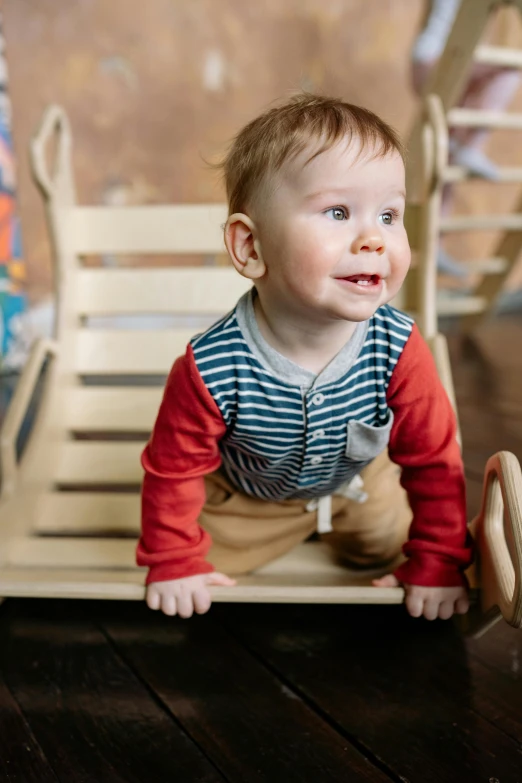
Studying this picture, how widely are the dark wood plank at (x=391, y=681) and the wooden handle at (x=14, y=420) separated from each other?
0.33 meters

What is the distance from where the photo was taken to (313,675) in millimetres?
822

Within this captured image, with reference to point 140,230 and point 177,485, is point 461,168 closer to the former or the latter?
point 140,230

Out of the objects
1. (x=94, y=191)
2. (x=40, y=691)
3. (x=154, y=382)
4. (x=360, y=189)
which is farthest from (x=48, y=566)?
(x=94, y=191)

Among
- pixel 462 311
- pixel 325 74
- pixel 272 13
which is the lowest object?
pixel 462 311

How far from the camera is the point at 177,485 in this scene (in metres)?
0.81

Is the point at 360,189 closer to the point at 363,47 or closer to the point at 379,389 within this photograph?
the point at 379,389

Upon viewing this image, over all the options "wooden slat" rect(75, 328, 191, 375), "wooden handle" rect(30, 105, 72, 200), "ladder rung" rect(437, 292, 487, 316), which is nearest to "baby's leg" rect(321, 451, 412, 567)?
"wooden slat" rect(75, 328, 191, 375)

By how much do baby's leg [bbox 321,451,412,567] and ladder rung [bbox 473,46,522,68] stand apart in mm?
1143

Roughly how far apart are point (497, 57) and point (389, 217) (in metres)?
1.29

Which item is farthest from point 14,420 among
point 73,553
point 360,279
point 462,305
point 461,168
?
point 462,305

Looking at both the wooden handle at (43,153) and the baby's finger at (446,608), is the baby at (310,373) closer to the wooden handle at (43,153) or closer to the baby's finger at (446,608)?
the baby's finger at (446,608)

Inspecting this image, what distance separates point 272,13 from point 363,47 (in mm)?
318

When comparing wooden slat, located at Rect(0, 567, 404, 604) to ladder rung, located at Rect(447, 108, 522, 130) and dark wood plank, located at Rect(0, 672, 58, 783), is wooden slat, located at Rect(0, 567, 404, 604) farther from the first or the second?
ladder rung, located at Rect(447, 108, 522, 130)

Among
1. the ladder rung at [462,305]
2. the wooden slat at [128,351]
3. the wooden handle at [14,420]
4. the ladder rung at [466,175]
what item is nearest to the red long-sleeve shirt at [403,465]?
the wooden handle at [14,420]
